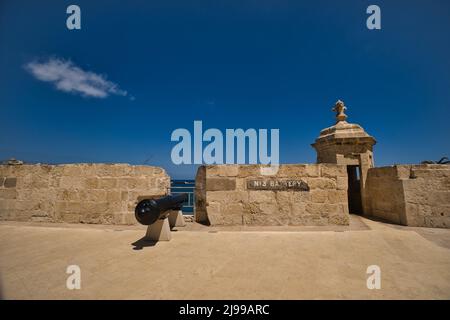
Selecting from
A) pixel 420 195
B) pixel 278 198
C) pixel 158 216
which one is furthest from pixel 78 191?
pixel 420 195

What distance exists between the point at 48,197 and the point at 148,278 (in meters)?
5.06

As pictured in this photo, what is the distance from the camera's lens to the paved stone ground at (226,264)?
6.42 ft

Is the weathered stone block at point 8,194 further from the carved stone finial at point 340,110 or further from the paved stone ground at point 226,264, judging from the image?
the carved stone finial at point 340,110

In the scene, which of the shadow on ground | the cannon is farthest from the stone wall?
the shadow on ground

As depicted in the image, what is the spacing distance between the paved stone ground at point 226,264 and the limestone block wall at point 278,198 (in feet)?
1.98

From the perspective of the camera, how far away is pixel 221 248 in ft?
10.8

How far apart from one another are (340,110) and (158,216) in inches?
321

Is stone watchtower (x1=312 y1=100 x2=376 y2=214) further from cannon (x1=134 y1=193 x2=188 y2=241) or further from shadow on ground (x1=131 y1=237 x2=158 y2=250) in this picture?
shadow on ground (x1=131 y1=237 x2=158 y2=250)

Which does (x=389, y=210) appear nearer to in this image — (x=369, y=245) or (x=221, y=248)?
(x=369, y=245)

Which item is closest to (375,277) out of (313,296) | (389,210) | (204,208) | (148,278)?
(313,296)

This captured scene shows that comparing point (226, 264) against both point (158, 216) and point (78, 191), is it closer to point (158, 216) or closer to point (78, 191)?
point (158, 216)

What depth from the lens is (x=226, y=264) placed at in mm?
2611

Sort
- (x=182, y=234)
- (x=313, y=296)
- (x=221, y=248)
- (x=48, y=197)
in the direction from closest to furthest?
1. (x=313, y=296)
2. (x=221, y=248)
3. (x=182, y=234)
4. (x=48, y=197)

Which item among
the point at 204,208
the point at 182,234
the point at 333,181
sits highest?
the point at 333,181
